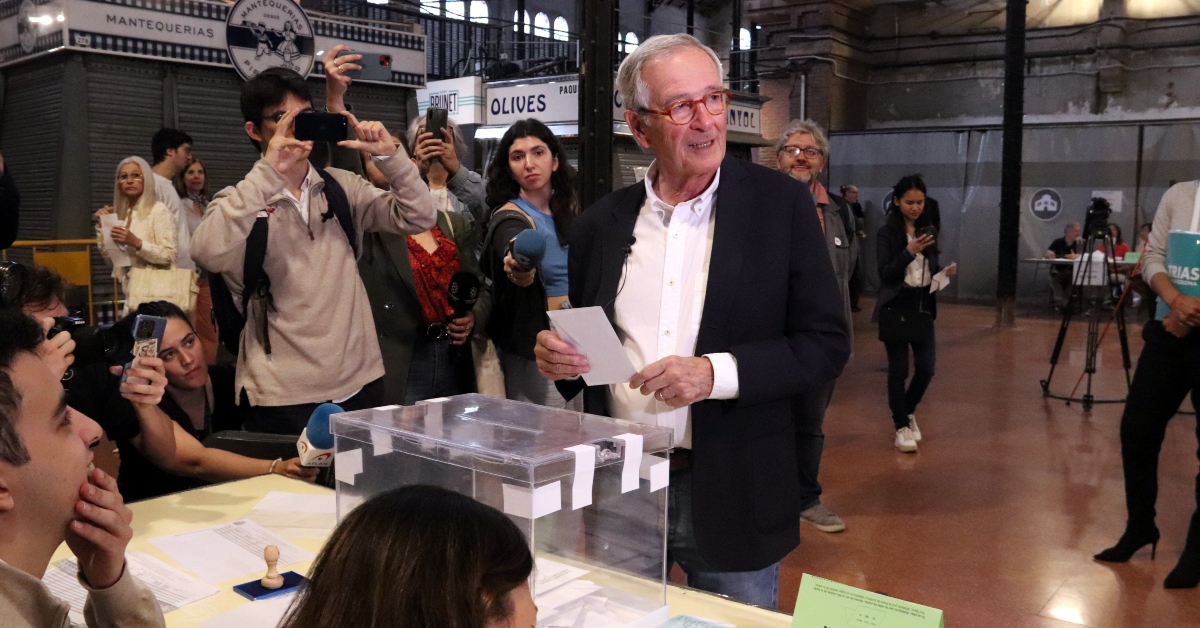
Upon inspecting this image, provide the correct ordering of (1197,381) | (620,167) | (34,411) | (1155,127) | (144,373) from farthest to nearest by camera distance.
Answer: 1. (1155,127)
2. (620,167)
3. (1197,381)
4. (144,373)
5. (34,411)

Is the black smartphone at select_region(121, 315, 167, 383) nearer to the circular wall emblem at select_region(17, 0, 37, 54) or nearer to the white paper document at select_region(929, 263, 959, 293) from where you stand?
the white paper document at select_region(929, 263, 959, 293)

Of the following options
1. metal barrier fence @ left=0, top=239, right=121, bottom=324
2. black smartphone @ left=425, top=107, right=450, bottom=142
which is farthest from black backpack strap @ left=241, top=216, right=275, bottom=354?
metal barrier fence @ left=0, top=239, right=121, bottom=324

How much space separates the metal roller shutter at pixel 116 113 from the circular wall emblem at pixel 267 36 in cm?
72

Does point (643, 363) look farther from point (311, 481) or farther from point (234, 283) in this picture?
point (234, 283)

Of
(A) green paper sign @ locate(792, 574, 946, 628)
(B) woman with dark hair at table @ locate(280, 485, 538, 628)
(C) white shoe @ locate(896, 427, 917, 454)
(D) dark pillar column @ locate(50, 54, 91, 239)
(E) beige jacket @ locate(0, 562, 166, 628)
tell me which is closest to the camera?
(B) woman with dark hair at table @ locate(280, 485, 538, 628)

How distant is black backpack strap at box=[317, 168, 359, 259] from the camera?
9.45 ft

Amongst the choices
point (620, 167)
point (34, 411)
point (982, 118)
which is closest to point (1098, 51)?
point (982, 118)

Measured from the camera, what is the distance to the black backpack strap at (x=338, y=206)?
288 cm

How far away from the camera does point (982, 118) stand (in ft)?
57.0

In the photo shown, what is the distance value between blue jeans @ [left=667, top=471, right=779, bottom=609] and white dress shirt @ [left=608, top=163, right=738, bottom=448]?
0.10 m

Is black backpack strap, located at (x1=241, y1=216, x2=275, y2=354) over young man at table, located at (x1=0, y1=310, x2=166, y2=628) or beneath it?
over

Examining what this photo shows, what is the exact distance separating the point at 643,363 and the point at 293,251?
1315 mm

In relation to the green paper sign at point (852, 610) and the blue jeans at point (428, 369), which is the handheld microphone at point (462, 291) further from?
the green paper sign at point (852, 610)

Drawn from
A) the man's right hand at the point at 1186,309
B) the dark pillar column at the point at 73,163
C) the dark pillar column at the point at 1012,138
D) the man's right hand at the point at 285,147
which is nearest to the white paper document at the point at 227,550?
the man's right hand at the point at 285,147
